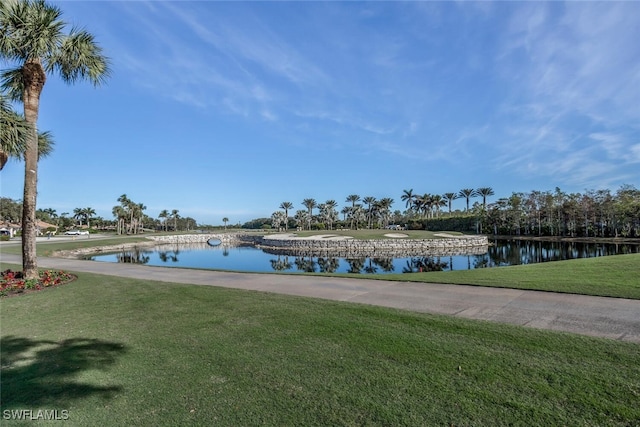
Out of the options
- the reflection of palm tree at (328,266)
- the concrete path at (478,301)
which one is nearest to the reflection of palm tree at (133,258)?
the reflection of palm tree at (328,266)

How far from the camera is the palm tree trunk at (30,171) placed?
33.1ft

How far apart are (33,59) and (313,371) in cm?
1210

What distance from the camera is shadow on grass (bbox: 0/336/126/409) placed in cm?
364

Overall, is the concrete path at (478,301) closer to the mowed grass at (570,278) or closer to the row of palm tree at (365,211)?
the mowed grass at (570,278)

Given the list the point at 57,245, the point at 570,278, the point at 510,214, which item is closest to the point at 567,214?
the point at 510,214

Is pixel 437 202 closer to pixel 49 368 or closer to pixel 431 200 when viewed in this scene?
pixel 431 200

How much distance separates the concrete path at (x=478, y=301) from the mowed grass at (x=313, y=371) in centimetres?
73

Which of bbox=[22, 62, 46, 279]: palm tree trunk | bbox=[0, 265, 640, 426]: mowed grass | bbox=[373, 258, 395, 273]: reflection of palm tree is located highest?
bbox=[22, 62, 46, 279]: palm tree trunk

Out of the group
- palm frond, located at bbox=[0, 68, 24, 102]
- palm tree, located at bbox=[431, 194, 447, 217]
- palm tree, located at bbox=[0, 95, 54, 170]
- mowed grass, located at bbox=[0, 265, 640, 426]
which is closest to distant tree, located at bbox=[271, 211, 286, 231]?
palm tree, located at bbox=[431, 194, 447, 217]

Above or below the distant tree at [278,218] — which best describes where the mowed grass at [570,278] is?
below

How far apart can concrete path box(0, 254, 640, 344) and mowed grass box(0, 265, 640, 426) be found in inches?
28.7

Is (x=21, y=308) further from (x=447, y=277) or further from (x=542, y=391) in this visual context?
(x=447, y=277)

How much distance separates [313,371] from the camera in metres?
4.04

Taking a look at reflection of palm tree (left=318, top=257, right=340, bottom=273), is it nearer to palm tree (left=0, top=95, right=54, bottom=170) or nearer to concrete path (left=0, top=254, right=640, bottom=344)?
concrete path (left=0, top=254, right=640, bottom=344)
